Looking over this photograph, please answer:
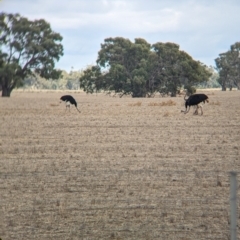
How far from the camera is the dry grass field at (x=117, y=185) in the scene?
30.0 feet

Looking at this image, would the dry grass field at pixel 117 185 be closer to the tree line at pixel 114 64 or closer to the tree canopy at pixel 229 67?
the tree line at pixel 114 64

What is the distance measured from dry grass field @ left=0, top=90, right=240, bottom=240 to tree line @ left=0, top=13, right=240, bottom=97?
5516 centimetres

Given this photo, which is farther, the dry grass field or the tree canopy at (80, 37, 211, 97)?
the tree canopy at (80, 37, 211, 97)

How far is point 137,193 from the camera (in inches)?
451

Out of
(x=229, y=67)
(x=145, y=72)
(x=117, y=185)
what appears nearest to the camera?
(x=117, y=185)

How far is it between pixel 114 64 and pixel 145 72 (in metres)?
3.53

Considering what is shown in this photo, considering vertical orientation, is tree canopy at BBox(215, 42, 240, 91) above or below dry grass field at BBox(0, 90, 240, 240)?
above

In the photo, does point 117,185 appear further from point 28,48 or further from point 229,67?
Result: point 229,67

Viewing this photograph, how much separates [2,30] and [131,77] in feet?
63.5

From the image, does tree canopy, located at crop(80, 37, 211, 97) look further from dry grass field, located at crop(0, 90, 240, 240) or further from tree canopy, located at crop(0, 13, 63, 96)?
dry grass field, located at crop(0, 90, 240, 240)

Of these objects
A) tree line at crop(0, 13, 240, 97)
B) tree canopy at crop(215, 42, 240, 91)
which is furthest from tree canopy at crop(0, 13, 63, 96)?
tree canopy at crop(215, 42, 240, 91)

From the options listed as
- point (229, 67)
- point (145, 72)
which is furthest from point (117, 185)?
point (229, 67)

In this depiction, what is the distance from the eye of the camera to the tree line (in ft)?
257

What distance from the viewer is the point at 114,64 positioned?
78.1m
